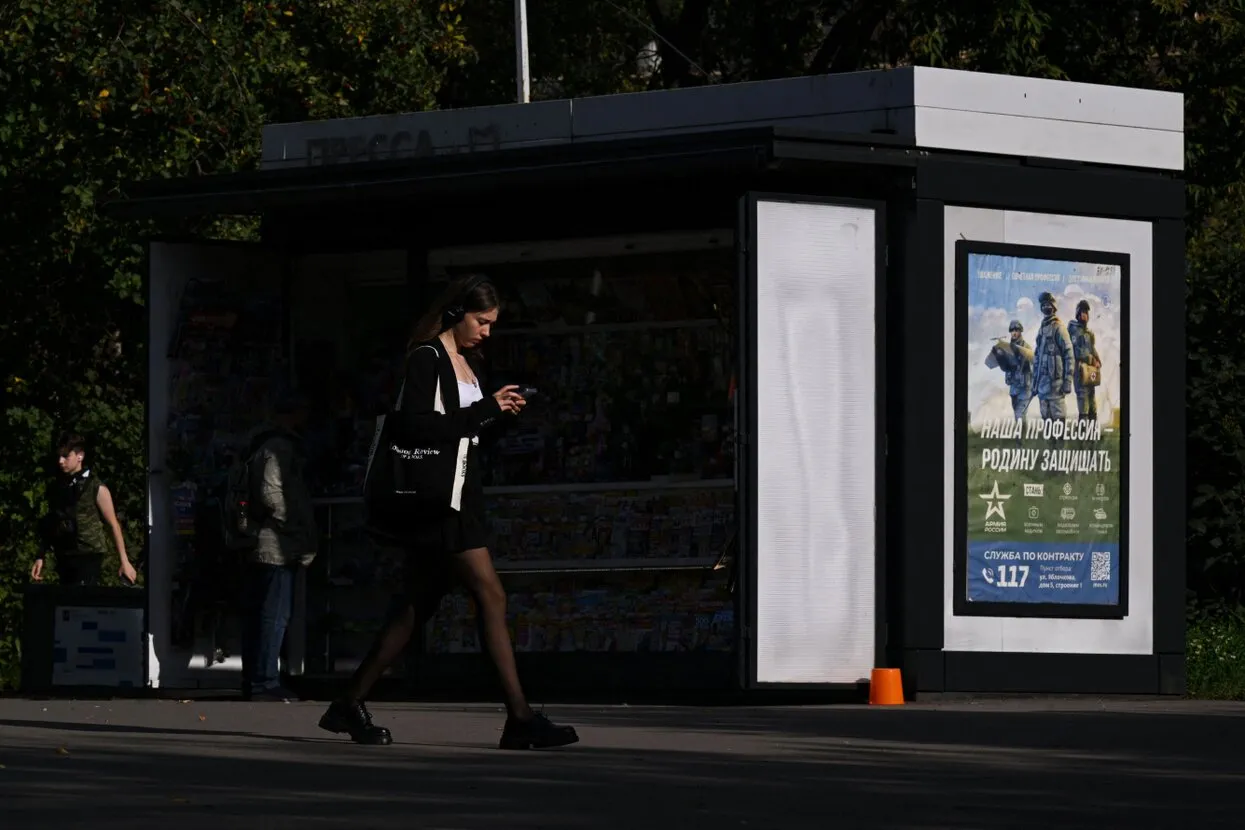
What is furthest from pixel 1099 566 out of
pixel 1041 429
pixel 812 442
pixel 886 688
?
pixel 812 442

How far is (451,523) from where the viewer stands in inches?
381

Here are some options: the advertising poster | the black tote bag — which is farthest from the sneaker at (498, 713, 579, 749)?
the advertising poster

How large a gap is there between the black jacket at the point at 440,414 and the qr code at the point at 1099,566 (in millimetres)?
4727

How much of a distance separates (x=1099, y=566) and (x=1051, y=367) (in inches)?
40.8

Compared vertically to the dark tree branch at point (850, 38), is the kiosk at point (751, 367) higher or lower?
lower

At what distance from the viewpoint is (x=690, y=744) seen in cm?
1019

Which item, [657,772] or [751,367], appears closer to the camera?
[657,772]

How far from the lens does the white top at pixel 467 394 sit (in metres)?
9.81

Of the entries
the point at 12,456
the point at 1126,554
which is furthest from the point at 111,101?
the point at 1126,554

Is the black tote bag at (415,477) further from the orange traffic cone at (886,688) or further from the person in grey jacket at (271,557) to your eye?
the person in grey jacket at (271,557)

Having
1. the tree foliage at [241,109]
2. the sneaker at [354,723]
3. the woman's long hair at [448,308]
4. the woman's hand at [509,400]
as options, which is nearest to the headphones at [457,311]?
the woman's long hair at [448,308]

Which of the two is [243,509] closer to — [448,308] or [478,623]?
[448,308]

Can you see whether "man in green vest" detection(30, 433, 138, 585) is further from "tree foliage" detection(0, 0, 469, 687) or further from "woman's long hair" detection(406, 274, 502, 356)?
"woman's long hair" detection(406, 274, 502, 356)

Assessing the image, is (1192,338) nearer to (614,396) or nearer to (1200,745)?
(614,396)
